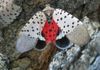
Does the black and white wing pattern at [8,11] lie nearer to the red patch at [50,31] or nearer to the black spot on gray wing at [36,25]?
the black spot on gray wing at [36,25]

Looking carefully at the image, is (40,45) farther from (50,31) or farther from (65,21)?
(65,21)

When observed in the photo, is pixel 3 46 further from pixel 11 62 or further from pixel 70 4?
pixel 70 4

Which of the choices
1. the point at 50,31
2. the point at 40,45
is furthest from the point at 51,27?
the point at 40,45

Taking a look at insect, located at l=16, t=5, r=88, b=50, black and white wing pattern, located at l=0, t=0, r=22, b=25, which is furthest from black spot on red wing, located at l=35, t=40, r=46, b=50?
black and white wing pattern, located at l=0, t=0, r=22, b=25

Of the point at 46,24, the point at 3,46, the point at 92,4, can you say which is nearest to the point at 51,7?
the point at 46,24

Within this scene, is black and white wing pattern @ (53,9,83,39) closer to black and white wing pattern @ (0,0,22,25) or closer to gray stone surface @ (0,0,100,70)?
gray stone surface @ (0,0,100,70)

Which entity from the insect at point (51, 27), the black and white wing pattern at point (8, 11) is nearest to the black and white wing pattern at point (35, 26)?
the insect at point (51, 27)

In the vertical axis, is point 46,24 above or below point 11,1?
below
